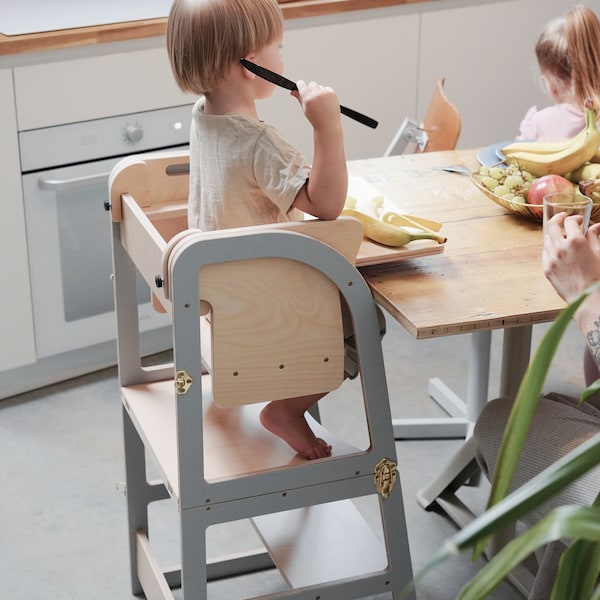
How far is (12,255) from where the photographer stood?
8.86ft

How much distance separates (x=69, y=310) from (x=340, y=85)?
1018 mm

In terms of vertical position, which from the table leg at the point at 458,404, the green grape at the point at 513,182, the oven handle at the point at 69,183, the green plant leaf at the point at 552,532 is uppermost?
the green plant leaf at the point at 552,532

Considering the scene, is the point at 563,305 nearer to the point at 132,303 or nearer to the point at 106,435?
the point at 132,303

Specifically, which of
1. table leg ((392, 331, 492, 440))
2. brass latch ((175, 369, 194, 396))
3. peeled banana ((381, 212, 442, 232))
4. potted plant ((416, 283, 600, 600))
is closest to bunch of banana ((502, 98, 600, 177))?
peeled banana ((381, 212, 442, 232))

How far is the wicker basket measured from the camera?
1.82 m

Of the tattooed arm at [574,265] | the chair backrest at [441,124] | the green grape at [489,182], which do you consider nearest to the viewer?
the tattooed arm at [574,265]

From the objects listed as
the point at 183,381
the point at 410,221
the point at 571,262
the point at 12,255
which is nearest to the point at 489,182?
the point at 410,221

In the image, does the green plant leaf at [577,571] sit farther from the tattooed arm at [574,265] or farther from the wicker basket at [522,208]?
the wicker basket at [522,208]

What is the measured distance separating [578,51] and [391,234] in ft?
3.07

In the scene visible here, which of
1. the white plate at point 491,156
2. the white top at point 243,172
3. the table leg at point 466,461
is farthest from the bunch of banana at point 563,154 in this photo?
the white top at point 243,172

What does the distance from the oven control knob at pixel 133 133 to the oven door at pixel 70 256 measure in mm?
69

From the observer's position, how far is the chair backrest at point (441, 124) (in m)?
2.46

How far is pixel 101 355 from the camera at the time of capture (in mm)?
2973

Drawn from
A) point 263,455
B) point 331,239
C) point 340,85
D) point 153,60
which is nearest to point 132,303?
point 263,455
